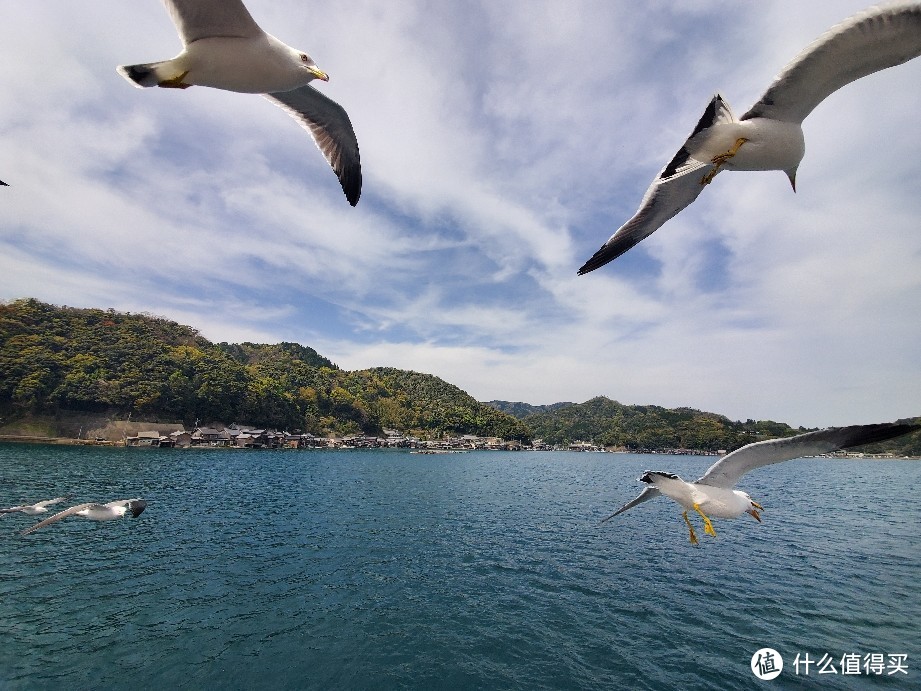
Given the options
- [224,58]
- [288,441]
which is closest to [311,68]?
[224,58]

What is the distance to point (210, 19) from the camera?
383 centimetres

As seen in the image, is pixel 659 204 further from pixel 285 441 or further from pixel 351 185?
pixel 285 441

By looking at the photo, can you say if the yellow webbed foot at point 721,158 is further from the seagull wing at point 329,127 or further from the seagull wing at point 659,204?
the seagull wing at point 329,127

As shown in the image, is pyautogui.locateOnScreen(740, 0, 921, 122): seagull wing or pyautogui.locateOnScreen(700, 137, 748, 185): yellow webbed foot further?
pyautogui.locateOnScreen(700, 137, 748, 185): yellow webbed foot

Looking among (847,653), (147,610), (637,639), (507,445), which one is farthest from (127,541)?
(507,445)

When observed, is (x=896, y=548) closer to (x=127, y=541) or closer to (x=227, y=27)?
(x=227, y=27)

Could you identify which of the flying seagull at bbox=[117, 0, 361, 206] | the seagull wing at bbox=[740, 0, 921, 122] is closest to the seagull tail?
the flying seagull at bbox=[117, 0, 361, 206]

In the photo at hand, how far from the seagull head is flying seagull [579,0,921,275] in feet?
10.2

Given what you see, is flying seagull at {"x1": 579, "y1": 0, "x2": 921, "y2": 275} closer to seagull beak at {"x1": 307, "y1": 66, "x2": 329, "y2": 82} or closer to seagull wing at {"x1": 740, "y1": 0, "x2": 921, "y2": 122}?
seagull wing at {"x1": 740, "y1": 0, "x2": 921, "y2": 122}

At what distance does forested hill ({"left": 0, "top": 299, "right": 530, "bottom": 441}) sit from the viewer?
77.6m

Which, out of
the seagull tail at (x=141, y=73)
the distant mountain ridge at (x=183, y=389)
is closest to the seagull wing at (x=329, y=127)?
the seagull tail at (x=141, y=73)

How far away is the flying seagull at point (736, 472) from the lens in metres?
4.84

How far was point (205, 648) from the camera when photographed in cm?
1046

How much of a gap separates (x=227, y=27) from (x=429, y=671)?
12.2m
